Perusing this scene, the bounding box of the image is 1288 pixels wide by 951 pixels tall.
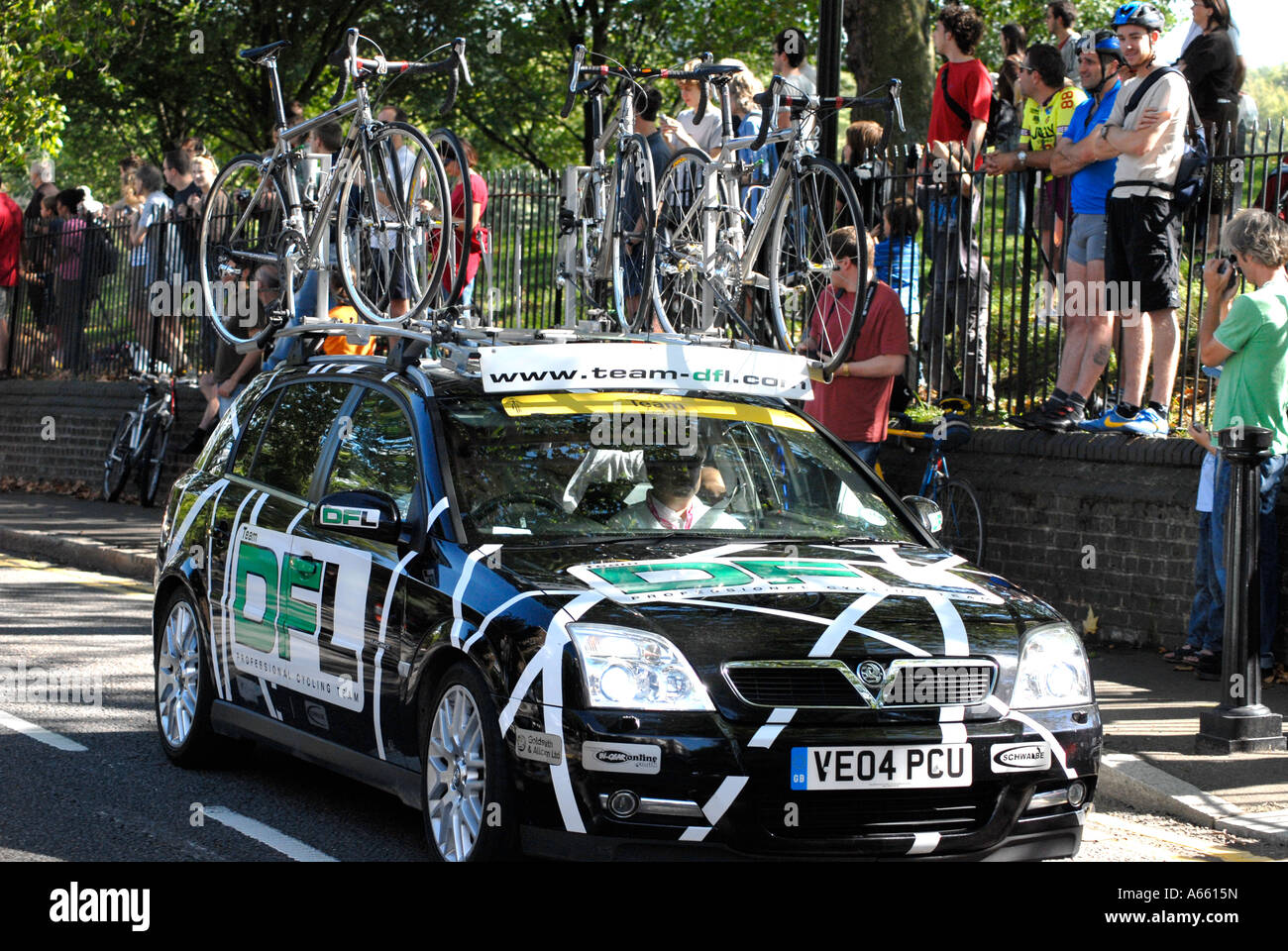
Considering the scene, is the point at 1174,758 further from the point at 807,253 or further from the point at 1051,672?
the point at 807,253

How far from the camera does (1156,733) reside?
855 cm

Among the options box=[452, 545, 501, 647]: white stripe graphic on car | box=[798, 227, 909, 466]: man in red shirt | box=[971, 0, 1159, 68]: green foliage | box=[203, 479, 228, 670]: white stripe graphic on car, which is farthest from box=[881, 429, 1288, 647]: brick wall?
box=[971, 0, 1159, 68]: green foliage

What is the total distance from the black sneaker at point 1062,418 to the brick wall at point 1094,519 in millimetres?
99

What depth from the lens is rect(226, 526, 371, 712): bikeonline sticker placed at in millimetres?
6598

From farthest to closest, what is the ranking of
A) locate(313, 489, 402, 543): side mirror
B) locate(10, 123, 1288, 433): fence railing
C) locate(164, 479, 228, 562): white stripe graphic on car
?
locate(10, 123, 1288, 433): fence railing, locate(164, 479, 228, 562): white stripe graphic on car, locate(313, 489, 402, 543): side mirror

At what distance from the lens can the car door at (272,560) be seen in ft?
23.0

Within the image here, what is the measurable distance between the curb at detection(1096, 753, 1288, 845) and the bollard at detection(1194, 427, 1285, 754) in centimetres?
47

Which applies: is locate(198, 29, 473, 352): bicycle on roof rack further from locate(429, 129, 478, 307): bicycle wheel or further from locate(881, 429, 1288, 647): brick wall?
locate(881, 429, 1288, 647): brick wall

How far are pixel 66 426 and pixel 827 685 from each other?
58.0 feet

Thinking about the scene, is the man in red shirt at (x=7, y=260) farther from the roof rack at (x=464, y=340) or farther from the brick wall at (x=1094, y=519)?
the roof rack at (x=464, y=340)

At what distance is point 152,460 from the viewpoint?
19203 mm

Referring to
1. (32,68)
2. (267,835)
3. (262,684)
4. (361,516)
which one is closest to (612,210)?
(262,684)

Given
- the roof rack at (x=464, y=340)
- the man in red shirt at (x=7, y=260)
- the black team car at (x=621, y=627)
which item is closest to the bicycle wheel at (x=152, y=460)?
the man in red shirt at (x=7, y=260)

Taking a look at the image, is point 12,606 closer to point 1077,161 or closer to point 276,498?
point 276,498
